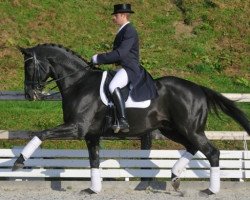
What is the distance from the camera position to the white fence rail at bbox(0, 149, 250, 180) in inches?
343

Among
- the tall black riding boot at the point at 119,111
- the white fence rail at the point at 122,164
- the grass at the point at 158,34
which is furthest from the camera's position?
the grass at the point at 158,34

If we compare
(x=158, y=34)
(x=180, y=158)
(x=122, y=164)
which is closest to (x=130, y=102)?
(x=180, y=158)

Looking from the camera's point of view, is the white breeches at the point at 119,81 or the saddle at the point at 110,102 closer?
the white breeches at the point at 119,81

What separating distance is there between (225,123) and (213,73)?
564cm

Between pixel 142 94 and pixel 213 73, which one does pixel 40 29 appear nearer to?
pixel 213 73

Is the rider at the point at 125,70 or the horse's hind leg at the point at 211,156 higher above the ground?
the rider at the point at 125,70

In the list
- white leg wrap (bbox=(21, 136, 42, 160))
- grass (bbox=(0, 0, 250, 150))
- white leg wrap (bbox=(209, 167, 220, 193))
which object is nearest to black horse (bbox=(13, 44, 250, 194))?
white leg wrap (bbox=(209, 167, 220, 193))

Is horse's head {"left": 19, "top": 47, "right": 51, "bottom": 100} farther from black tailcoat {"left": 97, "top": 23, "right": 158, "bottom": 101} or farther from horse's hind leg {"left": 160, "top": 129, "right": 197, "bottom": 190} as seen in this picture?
horse's hind leg {"left": 160, "top": 129, "right": 197, "bottom": 190}

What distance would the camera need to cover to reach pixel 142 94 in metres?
7.89

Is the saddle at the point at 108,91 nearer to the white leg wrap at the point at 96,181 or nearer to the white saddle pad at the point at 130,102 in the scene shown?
the white saddle pad at the point at 130,102

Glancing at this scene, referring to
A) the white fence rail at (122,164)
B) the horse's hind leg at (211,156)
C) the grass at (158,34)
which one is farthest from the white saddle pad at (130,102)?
the grass at (158,34)

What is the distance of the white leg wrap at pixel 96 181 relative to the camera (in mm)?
8115

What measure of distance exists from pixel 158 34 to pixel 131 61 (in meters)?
14.5

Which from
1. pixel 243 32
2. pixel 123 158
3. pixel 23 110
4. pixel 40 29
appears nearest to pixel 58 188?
pixel 123 158
